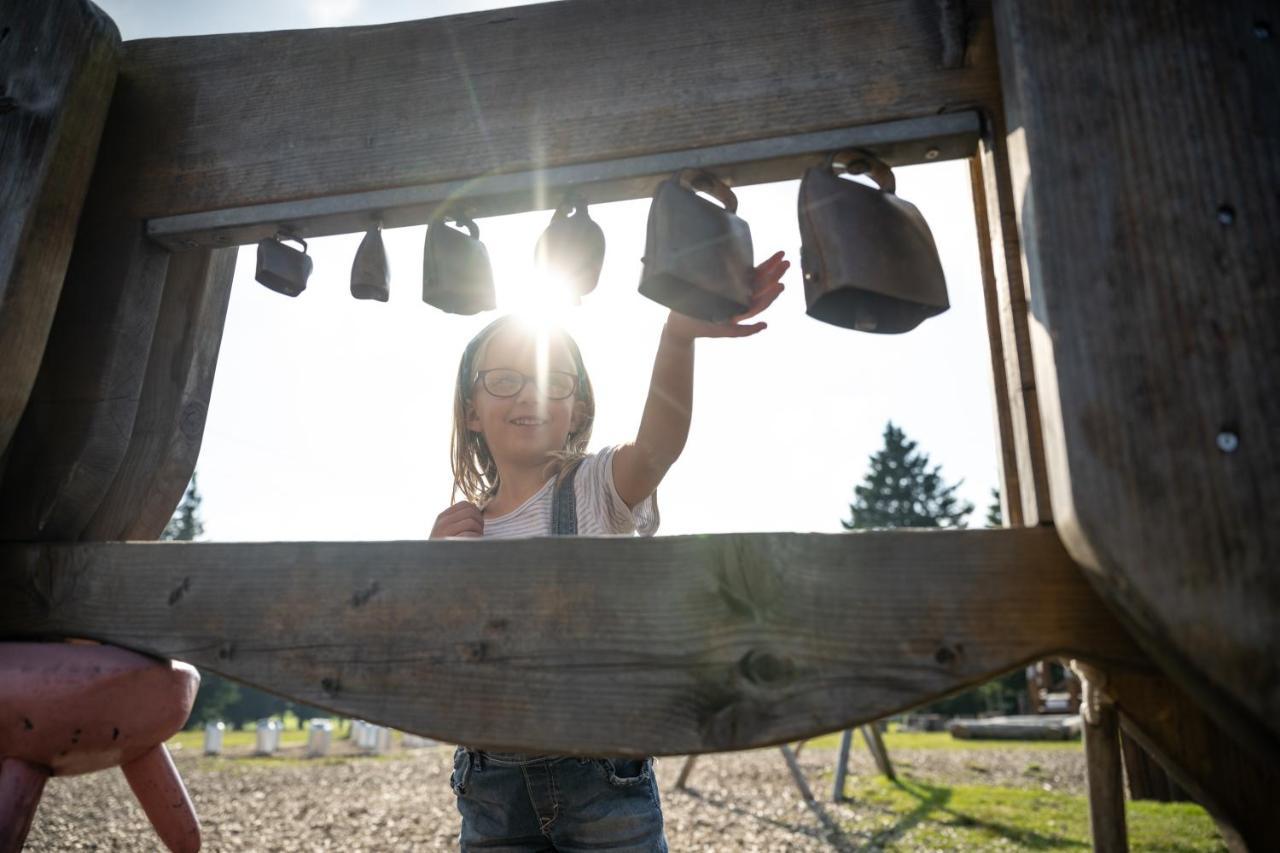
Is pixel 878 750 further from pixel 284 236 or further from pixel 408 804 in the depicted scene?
pixel 284 236

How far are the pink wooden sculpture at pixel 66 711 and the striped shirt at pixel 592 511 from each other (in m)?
0.79

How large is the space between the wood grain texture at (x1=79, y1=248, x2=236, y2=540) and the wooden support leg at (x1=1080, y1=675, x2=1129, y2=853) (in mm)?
1680

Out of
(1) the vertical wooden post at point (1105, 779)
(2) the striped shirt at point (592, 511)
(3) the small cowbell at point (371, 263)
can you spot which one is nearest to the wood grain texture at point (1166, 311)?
(1) the vertical wooden post at point (1105, 779)

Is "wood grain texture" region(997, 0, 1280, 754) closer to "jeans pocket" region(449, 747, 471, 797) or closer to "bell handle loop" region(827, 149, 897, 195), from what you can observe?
"bell handle loop" region(827, 149, 897, 195)

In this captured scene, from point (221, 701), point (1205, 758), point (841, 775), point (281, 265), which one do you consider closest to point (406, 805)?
point (841, 775)

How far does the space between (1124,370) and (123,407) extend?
141 cm

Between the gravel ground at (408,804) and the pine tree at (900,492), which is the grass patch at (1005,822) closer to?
the gravel ground at (408,804)

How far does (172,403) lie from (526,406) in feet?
2.44

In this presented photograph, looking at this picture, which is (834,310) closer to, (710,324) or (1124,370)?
(710,324)

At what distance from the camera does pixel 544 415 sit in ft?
6.72

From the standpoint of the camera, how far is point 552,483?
1987 mm

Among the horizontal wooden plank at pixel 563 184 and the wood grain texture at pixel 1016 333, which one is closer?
the wood grain texture at pixel 1016 333

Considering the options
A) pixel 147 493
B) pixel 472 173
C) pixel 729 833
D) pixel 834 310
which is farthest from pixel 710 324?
pixel 729 833

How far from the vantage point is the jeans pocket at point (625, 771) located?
170 centimetres
